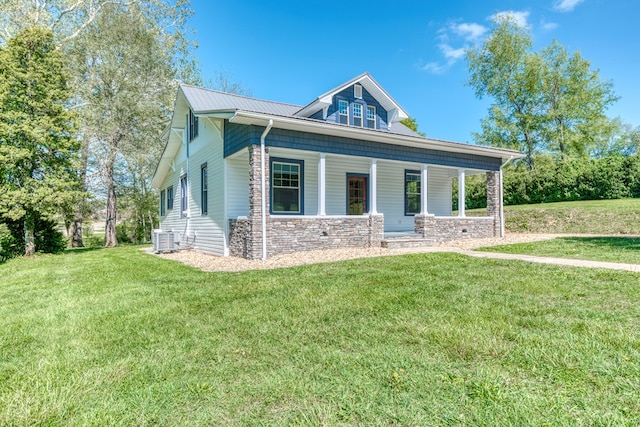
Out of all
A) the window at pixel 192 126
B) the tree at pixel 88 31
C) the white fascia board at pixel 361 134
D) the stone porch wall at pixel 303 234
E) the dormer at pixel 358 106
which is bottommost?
the stone porch wall at pixel 303 234

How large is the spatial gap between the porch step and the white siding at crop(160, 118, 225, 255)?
16.5ft

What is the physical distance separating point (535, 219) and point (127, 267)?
16251mm

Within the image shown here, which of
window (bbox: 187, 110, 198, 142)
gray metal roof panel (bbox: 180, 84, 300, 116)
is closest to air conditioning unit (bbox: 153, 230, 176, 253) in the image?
window (bbox: 187, 110, 198, 142)

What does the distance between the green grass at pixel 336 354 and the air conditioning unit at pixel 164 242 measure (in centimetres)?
688

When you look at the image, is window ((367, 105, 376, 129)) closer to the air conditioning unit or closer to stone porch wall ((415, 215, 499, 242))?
stone porch wall ((415, 215, 499, 242))

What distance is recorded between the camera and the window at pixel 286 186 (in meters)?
10.6

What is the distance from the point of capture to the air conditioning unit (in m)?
11.9

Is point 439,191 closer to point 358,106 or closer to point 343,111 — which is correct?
point 358,106

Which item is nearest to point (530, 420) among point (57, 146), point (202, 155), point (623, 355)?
point (623, 355)

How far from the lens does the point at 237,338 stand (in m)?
3.15

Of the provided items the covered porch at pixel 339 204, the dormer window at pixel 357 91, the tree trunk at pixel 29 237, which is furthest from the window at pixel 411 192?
the tree trunk at pixel 29 237

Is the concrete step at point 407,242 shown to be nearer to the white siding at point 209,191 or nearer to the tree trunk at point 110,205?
the white siding at point 209,191

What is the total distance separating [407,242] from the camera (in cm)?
1065

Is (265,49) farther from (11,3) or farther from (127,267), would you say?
(127,267)
